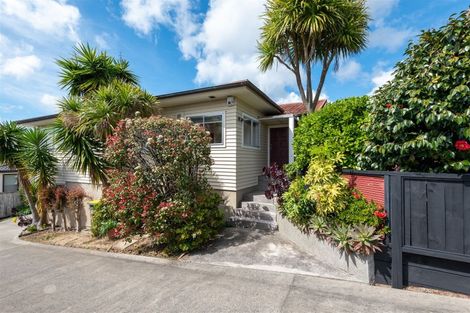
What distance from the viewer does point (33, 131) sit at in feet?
25.6

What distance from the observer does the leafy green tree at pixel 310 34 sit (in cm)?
657

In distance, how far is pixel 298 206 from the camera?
4.71 meters

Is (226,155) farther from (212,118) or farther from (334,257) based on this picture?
(334,257)

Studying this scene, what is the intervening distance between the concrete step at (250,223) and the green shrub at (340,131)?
2.27 metres

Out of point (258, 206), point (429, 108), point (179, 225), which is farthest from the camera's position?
point (258, 206)

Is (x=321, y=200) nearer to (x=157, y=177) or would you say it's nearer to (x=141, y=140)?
(x=157, y=177)

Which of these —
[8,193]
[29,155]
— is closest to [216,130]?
[29,155]

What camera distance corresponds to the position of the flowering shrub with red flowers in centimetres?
489

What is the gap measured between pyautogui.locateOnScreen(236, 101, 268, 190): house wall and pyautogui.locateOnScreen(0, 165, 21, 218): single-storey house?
11.7 metres

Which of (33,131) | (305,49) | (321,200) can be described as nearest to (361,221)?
(321,200)

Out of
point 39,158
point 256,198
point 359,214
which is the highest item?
point 39,158

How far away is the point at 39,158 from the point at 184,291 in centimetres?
785

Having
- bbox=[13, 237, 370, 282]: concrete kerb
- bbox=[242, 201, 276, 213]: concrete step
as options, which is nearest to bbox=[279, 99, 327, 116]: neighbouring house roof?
bbox=[242, 201, 276, 213]: concrete step

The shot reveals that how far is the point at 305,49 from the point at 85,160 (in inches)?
320
